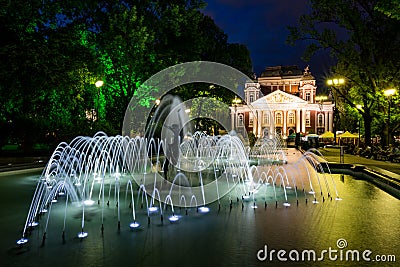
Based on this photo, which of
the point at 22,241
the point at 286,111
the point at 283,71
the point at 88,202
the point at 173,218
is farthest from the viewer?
the point at 283,71

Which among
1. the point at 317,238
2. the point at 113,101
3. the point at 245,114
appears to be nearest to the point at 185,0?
the point at 113,101

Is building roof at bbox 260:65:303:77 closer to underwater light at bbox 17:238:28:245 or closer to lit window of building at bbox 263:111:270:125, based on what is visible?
lit window of building at bbox 263:111:270:125

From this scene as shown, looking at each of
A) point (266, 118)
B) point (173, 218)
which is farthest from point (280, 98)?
point (173, 218)

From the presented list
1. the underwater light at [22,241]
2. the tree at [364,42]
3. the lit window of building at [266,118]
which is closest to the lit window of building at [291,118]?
the lit window of building at [266,118]

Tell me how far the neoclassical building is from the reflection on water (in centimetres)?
8059

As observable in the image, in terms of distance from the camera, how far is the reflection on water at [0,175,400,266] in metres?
5.95

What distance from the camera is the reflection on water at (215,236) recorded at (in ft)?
19.5

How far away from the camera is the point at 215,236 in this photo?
7.21 m

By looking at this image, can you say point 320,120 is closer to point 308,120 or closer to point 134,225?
point 308,120

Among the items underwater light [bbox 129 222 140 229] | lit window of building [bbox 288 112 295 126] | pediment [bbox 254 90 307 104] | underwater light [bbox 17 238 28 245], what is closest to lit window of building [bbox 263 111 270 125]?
pediment [bbox 254 90 307 104]

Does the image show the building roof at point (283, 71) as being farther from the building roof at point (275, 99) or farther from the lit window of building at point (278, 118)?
the lit window of building at point (278, 118)

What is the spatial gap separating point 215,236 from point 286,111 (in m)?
91.5

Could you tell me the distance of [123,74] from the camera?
2848 centimetres

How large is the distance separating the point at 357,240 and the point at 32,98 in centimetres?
2143
